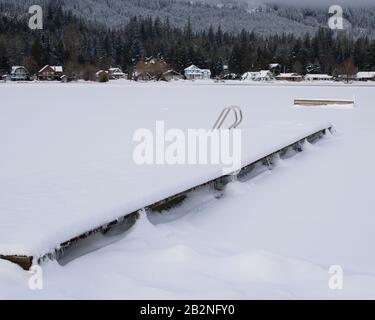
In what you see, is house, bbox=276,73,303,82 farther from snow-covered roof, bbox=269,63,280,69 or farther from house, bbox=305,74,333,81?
snow-covered roof, bbox=269,63,280,69

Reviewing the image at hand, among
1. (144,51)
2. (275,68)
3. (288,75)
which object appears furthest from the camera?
(144,51)

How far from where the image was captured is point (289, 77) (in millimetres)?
105250

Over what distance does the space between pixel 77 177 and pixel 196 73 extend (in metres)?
99.6

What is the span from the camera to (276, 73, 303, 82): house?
104 m

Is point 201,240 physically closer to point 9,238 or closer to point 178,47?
point 9,238

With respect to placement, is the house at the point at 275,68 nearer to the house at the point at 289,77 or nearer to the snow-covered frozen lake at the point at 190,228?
the house at the point at 289,77

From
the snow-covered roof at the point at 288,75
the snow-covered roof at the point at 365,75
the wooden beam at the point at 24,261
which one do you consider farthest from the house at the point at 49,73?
the wooden beam at the point at 24,261

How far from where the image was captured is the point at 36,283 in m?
4.08

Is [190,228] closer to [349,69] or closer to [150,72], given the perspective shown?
[150,72]

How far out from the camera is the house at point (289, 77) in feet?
343

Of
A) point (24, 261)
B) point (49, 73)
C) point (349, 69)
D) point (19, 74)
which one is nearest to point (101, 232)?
point (24, 261)

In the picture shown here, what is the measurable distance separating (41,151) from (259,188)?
469cm

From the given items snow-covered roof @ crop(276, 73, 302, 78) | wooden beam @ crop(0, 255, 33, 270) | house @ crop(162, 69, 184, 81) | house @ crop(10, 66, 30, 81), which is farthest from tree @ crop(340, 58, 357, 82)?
wooden beam @ crop(0, 255, 33, 270)

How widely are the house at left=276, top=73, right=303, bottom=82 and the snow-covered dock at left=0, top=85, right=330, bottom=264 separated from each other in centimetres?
9221
